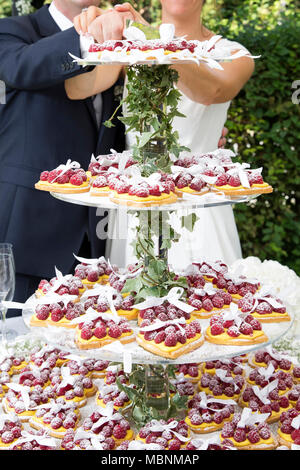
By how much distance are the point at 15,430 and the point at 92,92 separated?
1.60m

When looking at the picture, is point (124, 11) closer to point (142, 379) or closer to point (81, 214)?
point (81, 214)

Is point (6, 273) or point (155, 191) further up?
point (155, 191)

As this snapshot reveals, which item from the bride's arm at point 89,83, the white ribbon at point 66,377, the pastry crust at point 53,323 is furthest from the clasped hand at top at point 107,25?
the white ribbon at point 66,377

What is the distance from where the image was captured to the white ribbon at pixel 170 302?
63.6 inches

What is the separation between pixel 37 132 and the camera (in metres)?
2.78

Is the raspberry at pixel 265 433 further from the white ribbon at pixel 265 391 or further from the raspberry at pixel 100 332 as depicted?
the raspberry at pixel 100 332

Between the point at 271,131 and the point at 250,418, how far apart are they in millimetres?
3613

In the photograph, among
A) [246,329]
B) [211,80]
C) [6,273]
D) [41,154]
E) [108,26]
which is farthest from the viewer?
[41,154]

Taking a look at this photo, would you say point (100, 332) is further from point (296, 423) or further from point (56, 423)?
point (296, 423)

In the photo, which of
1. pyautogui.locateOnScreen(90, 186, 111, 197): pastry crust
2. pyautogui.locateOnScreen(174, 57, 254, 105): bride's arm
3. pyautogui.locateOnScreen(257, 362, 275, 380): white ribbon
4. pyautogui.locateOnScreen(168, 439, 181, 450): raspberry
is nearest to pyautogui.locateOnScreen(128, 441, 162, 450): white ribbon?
pyautogui.locateOnScreen(168, 439, 181, 450): raspberry

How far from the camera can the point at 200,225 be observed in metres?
2.99

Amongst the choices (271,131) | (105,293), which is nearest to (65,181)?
(105,293)

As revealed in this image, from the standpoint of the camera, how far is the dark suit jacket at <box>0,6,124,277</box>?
274 cm

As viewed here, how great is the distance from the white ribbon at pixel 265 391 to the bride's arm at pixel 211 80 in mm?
1295
